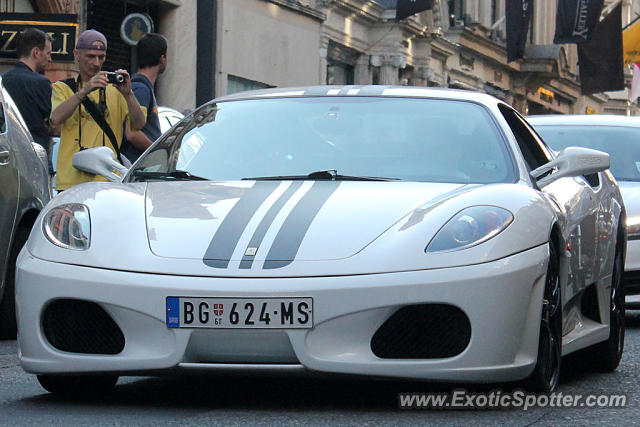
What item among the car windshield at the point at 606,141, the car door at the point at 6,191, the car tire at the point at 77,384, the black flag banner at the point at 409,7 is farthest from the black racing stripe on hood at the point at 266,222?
the black flag banner at the point at 409,7

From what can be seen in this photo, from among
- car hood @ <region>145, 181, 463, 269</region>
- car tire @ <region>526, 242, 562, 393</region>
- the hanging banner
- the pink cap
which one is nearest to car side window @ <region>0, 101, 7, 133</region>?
the pink cap

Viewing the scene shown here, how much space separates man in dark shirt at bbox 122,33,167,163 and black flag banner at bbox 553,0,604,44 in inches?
1067

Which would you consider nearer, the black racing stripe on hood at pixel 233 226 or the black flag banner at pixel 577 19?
the black racing stripe on hood at pixel 233 226

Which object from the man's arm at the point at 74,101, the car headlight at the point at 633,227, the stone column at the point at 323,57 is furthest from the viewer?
the stone column at the point at 323,57

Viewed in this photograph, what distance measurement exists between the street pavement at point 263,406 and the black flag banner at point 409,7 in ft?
85.5

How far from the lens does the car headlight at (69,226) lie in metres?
5.32

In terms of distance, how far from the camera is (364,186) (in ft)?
18.6

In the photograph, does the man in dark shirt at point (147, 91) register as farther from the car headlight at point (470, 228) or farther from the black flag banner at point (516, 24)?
the black flag banner at point (516, 24)

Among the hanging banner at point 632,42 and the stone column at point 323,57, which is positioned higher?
the hanging banner at point 632,42

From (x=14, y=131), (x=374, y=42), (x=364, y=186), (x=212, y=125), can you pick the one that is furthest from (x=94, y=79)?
(x=374, y=42)

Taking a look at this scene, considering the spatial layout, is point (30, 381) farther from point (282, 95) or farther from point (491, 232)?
point (491, 232)

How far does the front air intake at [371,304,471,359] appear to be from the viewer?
5.02 metres

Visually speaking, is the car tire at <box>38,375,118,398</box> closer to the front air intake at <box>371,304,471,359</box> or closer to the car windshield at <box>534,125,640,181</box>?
the front air intake at <box>371,304,471,359</box>

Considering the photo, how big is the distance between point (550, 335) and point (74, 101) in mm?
3647
